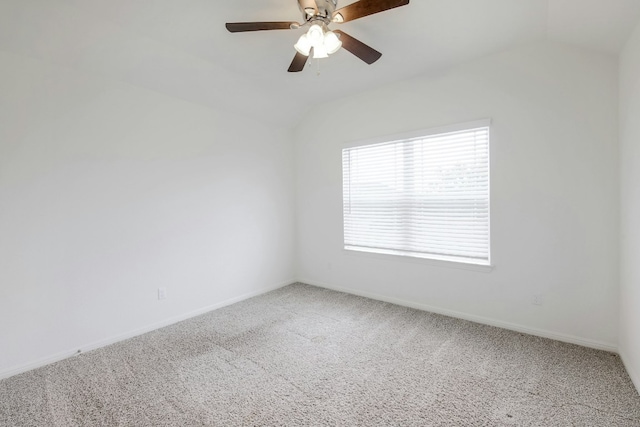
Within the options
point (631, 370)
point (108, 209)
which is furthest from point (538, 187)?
point (108, 209)

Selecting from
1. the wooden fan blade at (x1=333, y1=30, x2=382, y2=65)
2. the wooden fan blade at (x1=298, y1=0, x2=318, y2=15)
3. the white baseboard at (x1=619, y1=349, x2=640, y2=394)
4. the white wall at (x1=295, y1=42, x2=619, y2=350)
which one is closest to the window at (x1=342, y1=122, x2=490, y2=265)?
the white wall at (x1=295, y1=42, x2=619, y2=350)

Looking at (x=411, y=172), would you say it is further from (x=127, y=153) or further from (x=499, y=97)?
(x=127, y=153)

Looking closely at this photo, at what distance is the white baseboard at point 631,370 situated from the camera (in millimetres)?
1982

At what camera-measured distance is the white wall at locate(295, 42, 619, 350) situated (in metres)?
2.45

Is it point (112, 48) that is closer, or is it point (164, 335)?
point (112, 48)

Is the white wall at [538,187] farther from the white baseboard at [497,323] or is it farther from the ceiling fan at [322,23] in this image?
the ceiling fan at [322,23]

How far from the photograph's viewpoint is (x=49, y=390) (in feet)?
6.98

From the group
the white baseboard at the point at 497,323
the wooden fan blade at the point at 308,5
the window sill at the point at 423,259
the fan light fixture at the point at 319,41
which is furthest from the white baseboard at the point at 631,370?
the wooden fan blade at the point at 308,5

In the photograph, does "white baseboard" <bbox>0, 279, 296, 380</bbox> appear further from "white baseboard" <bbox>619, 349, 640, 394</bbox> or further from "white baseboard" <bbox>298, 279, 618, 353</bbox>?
"white baseboard" <bbox>619, 349, 640, 394</bbox>

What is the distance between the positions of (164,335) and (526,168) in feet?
12.6

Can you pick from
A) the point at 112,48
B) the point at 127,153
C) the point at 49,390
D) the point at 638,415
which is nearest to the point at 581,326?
the point at 638,415

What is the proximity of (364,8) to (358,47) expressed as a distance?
0.37m

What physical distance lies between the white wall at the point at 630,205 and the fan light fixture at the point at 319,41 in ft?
6.50

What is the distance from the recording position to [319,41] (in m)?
1.95
